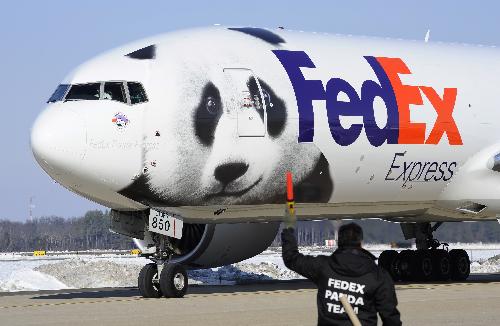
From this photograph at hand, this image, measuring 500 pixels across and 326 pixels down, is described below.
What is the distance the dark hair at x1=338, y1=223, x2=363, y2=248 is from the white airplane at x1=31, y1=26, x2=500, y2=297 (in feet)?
34.0

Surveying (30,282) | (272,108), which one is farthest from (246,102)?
(30,282)

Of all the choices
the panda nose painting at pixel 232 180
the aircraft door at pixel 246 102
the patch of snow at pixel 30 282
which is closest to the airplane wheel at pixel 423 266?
the panda nose painting at pixel 232 180

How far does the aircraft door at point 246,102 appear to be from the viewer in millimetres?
19922

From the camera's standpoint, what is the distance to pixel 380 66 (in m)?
22.4

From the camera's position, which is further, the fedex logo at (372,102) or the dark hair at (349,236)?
the fedex logo at (372,102)

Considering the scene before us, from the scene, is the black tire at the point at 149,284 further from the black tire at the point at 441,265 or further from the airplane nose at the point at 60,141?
the black tire at the point at 441,265

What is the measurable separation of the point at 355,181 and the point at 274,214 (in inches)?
64.1

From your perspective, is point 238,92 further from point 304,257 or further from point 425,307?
point 304,257

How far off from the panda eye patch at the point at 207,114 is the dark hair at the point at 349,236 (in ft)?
35.3

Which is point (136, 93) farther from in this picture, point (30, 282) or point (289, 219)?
point (289, 219)

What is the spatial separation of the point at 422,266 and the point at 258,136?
7.16 metres

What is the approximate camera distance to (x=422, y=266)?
1008 inches

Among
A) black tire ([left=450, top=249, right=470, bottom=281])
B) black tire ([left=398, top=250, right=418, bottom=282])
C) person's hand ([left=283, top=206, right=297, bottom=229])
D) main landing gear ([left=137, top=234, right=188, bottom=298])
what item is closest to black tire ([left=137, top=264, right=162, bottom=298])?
main landing gear ([left=137, top=234, right=188, bottom=298])

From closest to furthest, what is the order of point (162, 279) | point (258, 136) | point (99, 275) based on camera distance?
point (162, 279), point (258, 136), point (99, 275)
